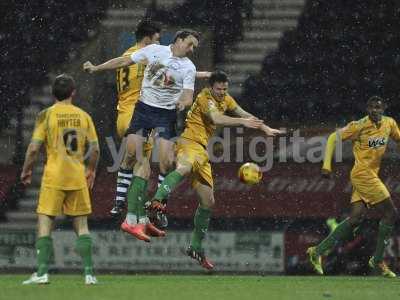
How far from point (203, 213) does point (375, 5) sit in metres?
4.96

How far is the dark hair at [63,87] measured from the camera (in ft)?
33.1

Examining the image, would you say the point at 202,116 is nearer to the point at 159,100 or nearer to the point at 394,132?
the point at 159,100

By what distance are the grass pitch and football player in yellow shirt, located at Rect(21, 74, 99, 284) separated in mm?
382

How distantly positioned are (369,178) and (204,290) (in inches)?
164

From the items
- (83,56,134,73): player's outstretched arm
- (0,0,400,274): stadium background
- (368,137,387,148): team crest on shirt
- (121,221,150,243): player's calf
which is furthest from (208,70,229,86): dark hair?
(0,0,400,274): stadium background

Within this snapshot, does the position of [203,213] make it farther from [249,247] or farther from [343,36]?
[343,36]

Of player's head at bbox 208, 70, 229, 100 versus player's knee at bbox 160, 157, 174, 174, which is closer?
player's knee at bbox 160, 157, 174, 174

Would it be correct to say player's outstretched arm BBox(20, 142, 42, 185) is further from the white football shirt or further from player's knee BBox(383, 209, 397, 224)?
player's knee BBox(383, 209, 397, 224)

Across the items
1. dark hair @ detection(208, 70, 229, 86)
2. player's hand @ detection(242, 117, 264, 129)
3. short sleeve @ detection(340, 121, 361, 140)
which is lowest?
player's hand @ detection(242, 117, 264, 129)

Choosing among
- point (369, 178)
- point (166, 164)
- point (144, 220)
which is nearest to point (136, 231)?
point (144, 220)

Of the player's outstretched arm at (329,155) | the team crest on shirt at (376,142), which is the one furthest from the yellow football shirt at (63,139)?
the team crest on shirt at (376,142)

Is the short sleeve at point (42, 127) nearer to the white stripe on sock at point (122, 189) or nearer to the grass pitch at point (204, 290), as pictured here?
the grass pitch at point (204, 290)

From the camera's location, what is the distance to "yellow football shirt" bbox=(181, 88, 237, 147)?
1274 cm

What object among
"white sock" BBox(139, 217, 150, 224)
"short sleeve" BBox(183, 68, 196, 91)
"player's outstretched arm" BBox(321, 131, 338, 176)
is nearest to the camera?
"short sleeve" BBox(183, 68, 196, 91)
